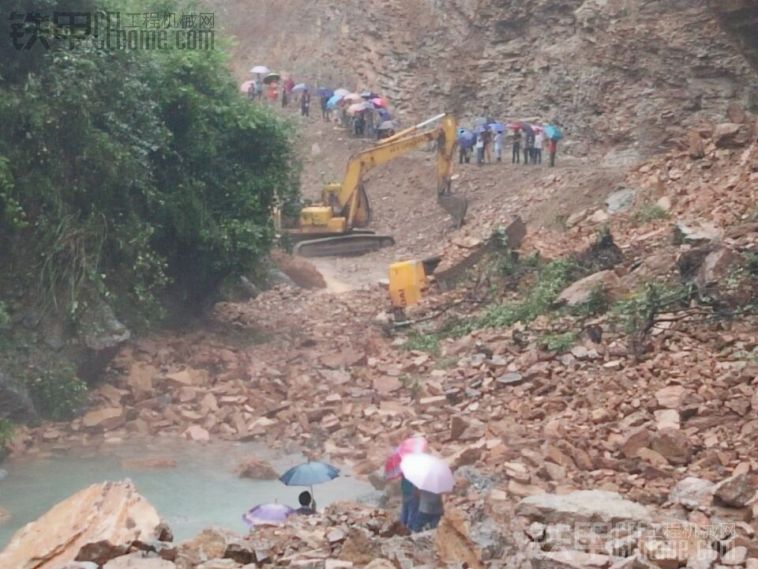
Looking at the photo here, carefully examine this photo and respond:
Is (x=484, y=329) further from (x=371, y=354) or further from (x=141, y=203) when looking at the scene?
(x=141, y=203)

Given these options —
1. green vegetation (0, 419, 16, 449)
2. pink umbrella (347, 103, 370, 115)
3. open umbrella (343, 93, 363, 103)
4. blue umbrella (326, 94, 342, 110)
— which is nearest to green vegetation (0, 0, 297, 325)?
green vegetation (0, 419, 16, 449)

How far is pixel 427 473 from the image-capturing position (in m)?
9.21

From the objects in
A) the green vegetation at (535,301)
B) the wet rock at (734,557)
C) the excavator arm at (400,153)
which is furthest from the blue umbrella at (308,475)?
the excavator arm at (400,153)

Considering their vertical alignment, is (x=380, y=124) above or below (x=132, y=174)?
above

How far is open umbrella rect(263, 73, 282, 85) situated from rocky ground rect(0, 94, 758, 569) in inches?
596

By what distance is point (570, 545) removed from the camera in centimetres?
767

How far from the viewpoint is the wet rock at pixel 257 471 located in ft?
43.2

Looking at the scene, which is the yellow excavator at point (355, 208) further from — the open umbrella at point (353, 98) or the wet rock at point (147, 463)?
the wet rock at point (147, 463)

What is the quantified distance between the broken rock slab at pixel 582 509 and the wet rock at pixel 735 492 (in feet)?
1.90

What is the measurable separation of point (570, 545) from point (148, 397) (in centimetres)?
918

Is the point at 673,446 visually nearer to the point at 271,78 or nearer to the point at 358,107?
the point at 358,107

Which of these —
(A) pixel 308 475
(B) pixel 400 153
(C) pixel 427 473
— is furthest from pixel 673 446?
(B) pixel 400 153

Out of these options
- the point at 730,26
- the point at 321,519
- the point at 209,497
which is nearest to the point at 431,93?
the point at 730,26

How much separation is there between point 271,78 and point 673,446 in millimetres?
28303
